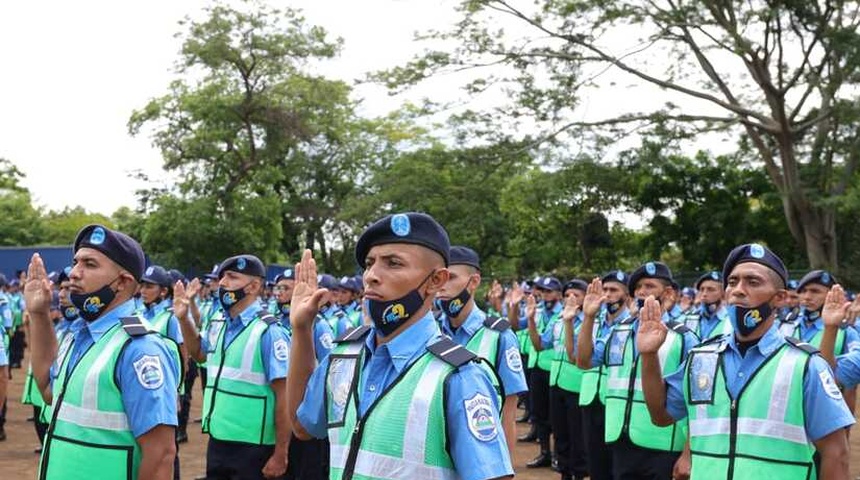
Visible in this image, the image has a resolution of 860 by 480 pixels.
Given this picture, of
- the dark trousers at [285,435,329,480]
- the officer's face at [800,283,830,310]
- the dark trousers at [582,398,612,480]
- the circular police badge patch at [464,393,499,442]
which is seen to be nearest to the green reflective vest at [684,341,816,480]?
the circular police badge patch at [464,393,499,442]

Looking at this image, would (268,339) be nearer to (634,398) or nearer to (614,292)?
(634,398)

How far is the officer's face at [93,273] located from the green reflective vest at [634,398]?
11.9 ft

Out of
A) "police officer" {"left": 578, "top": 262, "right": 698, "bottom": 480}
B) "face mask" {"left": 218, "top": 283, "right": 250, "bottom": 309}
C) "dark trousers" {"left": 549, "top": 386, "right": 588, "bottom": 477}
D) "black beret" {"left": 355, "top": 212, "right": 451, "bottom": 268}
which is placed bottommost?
"dark trousers" {"left": 549, "top": 386, "right": 588, "bottom": 477}

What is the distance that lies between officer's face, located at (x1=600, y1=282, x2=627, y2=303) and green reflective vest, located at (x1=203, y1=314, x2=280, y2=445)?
344 cm

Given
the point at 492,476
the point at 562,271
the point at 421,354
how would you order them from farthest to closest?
1. the point at 562,271
2. the point at 421,354
3. the point at 492,476

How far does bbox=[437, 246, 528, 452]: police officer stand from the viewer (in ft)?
21.2

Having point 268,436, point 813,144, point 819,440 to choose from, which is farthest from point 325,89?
point 819,440

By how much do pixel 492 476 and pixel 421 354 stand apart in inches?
19.0

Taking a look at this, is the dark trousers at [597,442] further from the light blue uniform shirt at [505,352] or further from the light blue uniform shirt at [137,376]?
the light blue uniform shirt at [137,376]

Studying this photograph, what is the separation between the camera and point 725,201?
103 ft

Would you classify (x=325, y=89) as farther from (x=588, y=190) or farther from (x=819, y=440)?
(x=819, y=440)

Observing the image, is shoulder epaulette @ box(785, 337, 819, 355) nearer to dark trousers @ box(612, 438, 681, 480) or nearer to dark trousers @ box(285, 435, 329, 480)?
dark trousers @ box(612, 438, 681, 480)

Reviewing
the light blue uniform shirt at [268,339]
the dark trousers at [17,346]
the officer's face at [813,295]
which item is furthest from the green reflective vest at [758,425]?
the dark trousers at [17,346]

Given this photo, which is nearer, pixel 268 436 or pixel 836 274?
pixel 268 436
